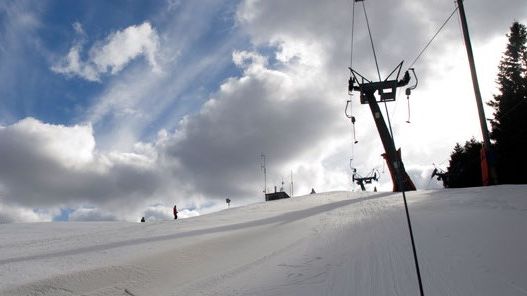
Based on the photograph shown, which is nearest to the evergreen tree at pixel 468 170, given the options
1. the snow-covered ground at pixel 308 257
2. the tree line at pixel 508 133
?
the tree line at pixel 508 133

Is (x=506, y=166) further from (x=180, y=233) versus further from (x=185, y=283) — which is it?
(x=185, y=283)

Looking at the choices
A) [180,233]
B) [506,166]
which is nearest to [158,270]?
[180,233]

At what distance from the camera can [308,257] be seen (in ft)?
32.7

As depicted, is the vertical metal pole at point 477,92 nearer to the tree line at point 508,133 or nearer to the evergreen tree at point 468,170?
the tree line at point 508,133

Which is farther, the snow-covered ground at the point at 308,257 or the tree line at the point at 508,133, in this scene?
the tree line at the point at 508,133

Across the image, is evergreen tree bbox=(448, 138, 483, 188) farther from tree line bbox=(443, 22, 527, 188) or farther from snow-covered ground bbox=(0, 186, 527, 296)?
snow-covered ground bbox=(0, 186, 527, 296)

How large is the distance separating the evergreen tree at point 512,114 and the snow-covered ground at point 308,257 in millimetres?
23144

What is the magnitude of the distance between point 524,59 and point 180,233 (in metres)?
46.3

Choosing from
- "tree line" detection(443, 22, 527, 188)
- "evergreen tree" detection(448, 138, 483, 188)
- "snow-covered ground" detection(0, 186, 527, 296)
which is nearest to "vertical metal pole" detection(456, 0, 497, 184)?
"snow-covered ground" detection(0, 186, 527, 296)

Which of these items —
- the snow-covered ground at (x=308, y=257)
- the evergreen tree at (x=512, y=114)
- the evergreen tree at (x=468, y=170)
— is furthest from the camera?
the evergreen tree at (x=468, y=170)

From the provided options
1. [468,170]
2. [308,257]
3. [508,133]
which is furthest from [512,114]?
[308,257]

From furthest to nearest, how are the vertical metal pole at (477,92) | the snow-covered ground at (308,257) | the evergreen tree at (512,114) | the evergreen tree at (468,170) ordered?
the evergreen tree at (468,170) < the evergreen tree at (512,114) < the vertical metal pole at (477,92) < the snow-covered ground at (308,257)

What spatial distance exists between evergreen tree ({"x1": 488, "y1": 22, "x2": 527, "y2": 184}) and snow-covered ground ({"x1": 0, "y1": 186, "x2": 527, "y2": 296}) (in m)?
23.1

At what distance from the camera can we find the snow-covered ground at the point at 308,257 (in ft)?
25.8
